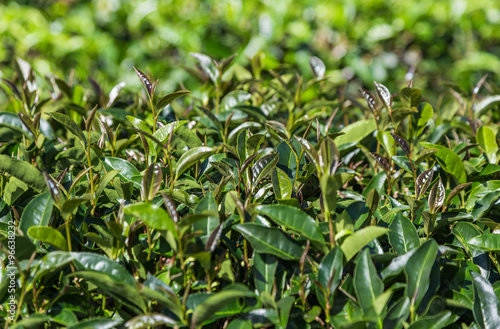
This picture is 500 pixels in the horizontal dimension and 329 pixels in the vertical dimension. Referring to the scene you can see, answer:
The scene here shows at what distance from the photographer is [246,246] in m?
1.47

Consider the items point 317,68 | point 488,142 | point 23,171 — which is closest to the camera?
point 23,171

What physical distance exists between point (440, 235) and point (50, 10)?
5762 mm

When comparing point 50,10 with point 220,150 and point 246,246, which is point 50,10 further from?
point 246,246

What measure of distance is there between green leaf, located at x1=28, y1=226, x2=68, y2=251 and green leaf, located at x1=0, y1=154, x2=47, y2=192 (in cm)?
37

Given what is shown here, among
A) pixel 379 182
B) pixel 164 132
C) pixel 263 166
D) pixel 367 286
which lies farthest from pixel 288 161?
pixel 367 286

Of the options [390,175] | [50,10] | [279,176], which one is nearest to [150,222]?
[279,176]

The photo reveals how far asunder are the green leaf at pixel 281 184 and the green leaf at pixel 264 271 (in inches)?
10.1

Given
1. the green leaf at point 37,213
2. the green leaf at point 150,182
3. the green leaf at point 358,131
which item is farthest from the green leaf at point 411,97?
the green leaf at point 37,213

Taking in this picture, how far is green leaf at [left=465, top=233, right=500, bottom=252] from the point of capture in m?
1.47

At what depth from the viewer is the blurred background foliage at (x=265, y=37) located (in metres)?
4.73

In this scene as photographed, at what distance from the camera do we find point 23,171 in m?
1.64

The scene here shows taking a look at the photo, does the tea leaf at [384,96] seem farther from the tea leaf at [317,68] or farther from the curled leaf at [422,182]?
the tea leaf at [317,68]

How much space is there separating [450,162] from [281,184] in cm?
71

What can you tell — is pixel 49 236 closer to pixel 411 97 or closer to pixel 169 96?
pixel 169 96
